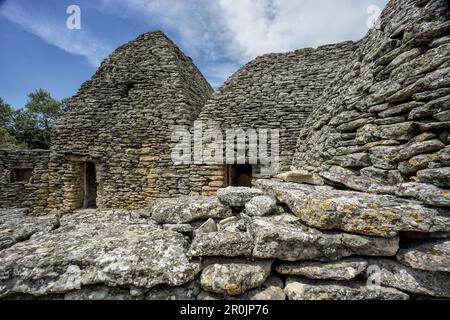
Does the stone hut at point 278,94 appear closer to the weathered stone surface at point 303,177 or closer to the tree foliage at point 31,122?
the weathered stone surface at point 303,177

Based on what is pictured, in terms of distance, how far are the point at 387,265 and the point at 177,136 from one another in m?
7.03

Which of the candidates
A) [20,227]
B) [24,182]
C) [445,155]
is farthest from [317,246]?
[24,182]

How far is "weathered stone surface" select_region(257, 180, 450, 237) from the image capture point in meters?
1.42

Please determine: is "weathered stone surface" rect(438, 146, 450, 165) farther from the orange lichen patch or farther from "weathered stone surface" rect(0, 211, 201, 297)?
"weathered stone surface" rect(0, 211, 201, 297)

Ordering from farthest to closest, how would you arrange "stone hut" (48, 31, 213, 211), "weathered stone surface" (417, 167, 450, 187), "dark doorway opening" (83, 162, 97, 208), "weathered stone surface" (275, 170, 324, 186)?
1. "dark doorway opening" (83, 162, 97, 208)
2. "stone hut" (48, 31, 213, 211)
3. "weathered stone surface" (275, 170, 324, 186)
4. "weathered stone surface" (417, 167, 450, 187)

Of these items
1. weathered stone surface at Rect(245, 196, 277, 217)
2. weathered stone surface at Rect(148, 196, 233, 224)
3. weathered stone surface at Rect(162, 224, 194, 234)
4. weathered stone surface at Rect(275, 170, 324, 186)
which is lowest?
weathered stone surface at Rect(162, 224, 194, 234)

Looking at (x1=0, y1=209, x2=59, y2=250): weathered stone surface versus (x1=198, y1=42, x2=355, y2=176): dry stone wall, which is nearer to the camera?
(x1=0, y1=209, x2=59, y2=250): weathered stone surface

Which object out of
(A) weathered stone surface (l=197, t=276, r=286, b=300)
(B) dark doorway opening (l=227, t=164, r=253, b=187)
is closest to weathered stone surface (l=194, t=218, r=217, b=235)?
(A) weathered stone surface (l=197, t=276, r=286, b=300)

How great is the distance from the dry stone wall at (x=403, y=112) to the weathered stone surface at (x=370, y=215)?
16 centimetres

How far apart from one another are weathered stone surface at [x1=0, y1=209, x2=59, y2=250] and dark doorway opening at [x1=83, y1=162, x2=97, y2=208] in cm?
808

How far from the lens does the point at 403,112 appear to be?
215 cm
